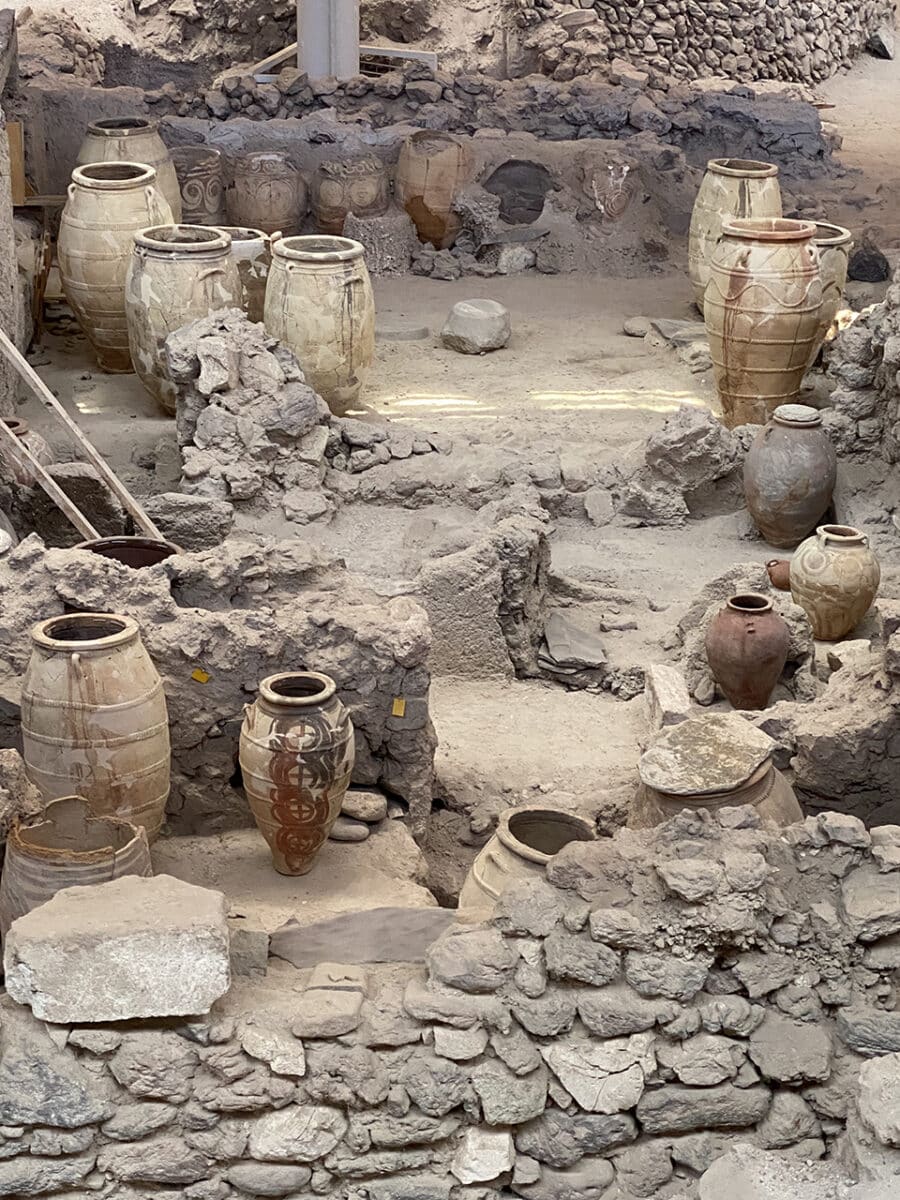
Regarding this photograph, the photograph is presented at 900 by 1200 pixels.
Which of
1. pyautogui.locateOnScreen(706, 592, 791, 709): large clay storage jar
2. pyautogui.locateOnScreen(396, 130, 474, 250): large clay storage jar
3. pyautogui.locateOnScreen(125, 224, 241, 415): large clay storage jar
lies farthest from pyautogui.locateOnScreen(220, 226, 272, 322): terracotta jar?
pyautogui.locateOnScreen(706, 592, 791, 709): large clay storage jar

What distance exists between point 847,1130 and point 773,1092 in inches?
8.4

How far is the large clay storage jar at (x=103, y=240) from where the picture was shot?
9516mm

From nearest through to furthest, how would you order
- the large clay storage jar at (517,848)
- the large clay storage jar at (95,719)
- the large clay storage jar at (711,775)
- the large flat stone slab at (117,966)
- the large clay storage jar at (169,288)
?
the large flat stone slab at (117,966) → the large clay storage jar at (517,848) → the large clay storage jar at (711,775) → the large clay storage jar at (95,719) → the large clay storage jar at (169,288)

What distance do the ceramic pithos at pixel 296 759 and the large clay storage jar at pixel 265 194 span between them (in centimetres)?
712

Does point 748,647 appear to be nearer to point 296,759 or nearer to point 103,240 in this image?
point 296,759

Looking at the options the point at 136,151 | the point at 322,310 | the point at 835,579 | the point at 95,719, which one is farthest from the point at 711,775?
the point at 136,151

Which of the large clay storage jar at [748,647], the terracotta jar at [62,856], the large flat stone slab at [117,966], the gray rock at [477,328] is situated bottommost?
the gray rock at [477,328]

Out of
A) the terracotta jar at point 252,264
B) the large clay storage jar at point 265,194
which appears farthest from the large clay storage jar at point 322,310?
the large clay storage jar at point 265,194

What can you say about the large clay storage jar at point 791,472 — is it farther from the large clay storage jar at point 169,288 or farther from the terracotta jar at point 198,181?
the terracotta jar at point 198,181

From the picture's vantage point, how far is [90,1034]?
3.75 metres

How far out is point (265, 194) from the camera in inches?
455

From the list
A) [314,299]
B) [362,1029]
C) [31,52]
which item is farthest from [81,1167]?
[31,52]

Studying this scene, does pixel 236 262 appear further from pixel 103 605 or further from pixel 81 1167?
pixel 81 1167

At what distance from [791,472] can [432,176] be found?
4753 millimetres
